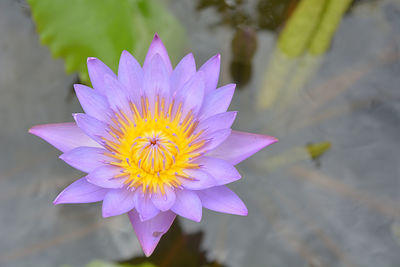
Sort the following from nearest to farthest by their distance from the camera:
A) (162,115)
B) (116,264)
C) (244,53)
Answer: (162,115), (116,264), (244,53)

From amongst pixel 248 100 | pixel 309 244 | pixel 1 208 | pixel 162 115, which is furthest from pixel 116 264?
pixel 248 100

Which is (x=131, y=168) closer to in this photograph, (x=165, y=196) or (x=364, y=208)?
(x=165, y=196)

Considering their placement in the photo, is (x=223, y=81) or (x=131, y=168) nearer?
(x=131, y=168)

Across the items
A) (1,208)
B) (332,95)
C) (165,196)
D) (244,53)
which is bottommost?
(1,208)

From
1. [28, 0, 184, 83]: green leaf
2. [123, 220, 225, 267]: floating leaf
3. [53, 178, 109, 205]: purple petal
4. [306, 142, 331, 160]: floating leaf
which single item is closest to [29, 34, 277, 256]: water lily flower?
[53, 178, 109, 205]: purple petal

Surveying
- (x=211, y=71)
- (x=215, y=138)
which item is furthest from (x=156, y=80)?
(x=215, y=138)

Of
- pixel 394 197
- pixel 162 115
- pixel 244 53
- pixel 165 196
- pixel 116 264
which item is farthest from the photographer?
pixel 244 53

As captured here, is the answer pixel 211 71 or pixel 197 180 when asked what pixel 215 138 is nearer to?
pixel 197 180
